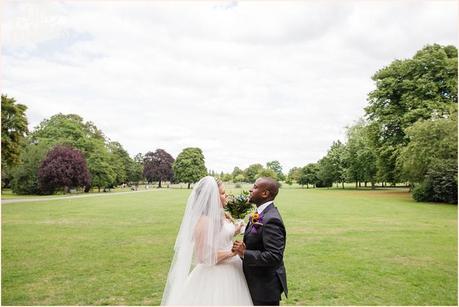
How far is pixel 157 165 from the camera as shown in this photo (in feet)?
323

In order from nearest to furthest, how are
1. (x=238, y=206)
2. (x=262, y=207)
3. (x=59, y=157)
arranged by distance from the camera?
(x=262, y=207) → (x=238, y=206) → (x=59, y=157)

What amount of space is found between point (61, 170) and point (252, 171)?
3339 cm

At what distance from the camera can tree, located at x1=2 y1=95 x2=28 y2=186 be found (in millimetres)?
33250

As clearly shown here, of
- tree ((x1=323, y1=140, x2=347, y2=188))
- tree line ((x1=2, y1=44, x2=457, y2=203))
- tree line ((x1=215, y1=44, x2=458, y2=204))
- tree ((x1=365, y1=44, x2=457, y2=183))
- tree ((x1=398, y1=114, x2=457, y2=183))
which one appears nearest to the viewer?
tree ((x1=398, y1=114, x2=457, y2=183))

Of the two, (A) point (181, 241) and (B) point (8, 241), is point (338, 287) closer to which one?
(A) point (181, 241)

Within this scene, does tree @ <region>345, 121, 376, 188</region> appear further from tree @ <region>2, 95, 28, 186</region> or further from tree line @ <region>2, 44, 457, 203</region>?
tree @ <region>2, 95, 28, 186</region>

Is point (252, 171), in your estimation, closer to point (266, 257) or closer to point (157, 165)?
point (157, 165)

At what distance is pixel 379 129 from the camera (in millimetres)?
40344

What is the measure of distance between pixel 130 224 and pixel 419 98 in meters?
30.0

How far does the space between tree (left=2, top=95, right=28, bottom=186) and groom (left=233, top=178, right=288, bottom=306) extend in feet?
113

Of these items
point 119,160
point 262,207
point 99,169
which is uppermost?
point 119,160

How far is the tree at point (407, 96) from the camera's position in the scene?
Answer: 35.1 meters

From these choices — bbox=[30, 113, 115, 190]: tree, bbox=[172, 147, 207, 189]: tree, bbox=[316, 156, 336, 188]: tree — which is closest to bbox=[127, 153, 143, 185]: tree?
bbox=[172, 147, 207, 189]: tree

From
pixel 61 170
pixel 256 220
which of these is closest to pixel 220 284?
pixel 256 220
